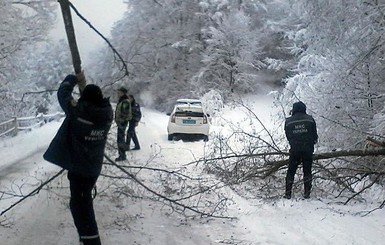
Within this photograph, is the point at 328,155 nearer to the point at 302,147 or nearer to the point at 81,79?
the point at 302,147

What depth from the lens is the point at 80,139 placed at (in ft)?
15.5

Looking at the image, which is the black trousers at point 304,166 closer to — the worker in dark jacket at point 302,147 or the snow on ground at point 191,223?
the worker in dark jacket at point 302,147

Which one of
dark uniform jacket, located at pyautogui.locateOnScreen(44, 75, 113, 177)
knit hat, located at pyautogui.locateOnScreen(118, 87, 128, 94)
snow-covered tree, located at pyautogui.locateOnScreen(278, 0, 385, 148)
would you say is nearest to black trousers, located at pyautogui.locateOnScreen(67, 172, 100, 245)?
dark uniform jacket, located at pyautogui.locateOnScreen(44, 75, 113, 177)

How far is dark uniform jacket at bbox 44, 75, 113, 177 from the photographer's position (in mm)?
4695

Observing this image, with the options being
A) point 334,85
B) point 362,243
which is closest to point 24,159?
point 334,85

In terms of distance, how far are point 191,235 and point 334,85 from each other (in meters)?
6.69

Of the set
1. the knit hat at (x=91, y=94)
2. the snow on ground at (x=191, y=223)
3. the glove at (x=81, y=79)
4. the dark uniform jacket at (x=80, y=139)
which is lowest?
the snow on ground at (x=191, y=223)

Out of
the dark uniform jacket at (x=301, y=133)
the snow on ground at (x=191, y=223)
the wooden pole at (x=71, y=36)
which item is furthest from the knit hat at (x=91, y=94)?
the dark uniform jacket at (x=301, y=133)

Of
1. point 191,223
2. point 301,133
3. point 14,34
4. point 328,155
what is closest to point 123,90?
point 301,133

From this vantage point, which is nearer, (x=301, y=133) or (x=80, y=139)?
(x=80, y=139)

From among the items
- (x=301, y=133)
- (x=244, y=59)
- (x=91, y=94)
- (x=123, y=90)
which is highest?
(x=244, y=59)

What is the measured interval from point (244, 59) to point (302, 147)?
99.7 feet

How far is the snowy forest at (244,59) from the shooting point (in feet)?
29.7

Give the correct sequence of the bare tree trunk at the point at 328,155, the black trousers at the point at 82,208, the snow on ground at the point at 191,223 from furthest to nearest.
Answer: the bare tree trunk at the point at 328,155, the snow on ground at the point at 191,223, the black trousers at the point at 82,208
